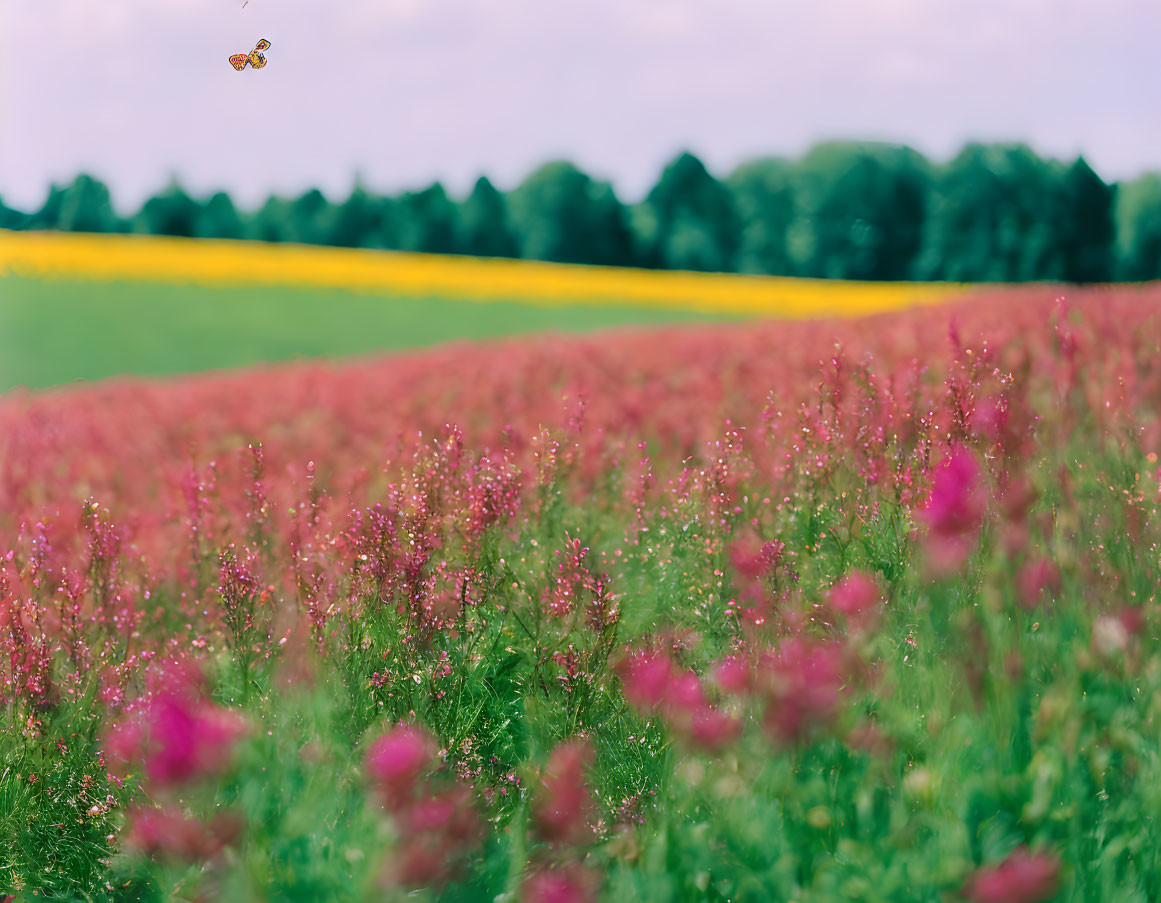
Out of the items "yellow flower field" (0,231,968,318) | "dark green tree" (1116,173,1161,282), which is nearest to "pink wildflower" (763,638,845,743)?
"yellow flower field" (0,231,968,318)

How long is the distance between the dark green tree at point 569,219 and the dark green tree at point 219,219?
1205cm

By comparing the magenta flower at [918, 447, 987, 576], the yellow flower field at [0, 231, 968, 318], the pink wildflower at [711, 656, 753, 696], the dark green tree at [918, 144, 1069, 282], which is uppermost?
the dark green tree at [918, 144, 1069, 282]

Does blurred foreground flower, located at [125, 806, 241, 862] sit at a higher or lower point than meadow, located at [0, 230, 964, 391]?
lower

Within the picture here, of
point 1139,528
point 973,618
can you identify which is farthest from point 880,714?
point 1139,528

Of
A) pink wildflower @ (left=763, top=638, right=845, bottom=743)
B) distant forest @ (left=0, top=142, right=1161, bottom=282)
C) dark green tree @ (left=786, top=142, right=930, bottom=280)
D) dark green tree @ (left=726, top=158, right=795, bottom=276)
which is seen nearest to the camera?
pink wildflower @ (left=763, top=638, right=845, bottom=743)

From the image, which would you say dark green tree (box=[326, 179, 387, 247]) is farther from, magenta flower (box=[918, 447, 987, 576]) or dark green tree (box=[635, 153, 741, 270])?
magenta flower (box=[918, 447, 987, 576])

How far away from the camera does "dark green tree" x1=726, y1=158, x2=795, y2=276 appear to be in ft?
111

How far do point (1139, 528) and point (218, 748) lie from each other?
8.15ft

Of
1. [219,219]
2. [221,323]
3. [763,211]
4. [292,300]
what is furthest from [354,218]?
[221,323]

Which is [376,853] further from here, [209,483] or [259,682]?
[209,483]

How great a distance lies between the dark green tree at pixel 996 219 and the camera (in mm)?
21922

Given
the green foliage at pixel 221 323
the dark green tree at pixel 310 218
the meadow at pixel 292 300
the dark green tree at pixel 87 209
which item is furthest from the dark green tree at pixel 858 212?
the dark green tree at pixel 87 209

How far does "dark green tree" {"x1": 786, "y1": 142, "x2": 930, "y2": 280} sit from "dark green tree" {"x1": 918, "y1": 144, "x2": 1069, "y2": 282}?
1271 mm

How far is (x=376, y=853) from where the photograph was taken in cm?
167
